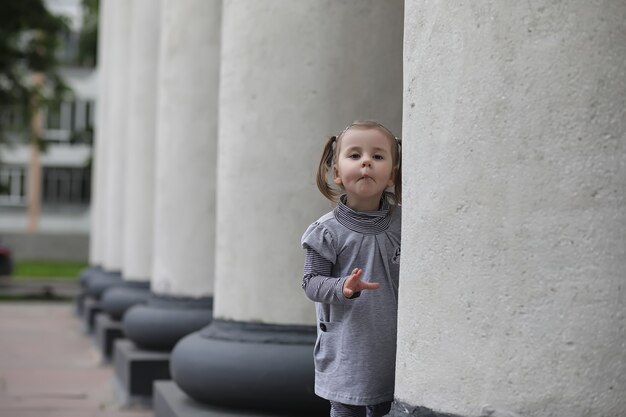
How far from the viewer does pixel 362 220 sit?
3.50 meters

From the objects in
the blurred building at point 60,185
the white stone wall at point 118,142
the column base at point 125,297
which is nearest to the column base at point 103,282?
the white stone wall at point 118,142

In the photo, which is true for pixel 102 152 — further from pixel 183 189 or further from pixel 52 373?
pixel 183 189

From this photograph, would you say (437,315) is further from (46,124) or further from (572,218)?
(46,124)

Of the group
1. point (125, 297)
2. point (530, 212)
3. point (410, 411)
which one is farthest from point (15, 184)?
point (530, 212)

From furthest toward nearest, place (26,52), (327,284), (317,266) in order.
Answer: (26,52)
(317,266)
(327,284)

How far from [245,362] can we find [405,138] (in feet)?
7.56

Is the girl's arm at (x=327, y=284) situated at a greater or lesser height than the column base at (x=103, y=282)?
greater

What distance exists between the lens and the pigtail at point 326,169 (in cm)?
354

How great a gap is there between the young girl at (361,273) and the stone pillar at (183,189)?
4358 mm

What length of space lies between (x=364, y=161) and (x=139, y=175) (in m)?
7.99

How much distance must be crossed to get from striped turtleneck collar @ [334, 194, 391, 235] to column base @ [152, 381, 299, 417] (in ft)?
6.09

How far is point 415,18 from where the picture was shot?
3.05 m

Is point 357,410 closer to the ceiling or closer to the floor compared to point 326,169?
closer to the floor

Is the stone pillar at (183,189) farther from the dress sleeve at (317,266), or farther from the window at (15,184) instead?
the window at (15,184)
